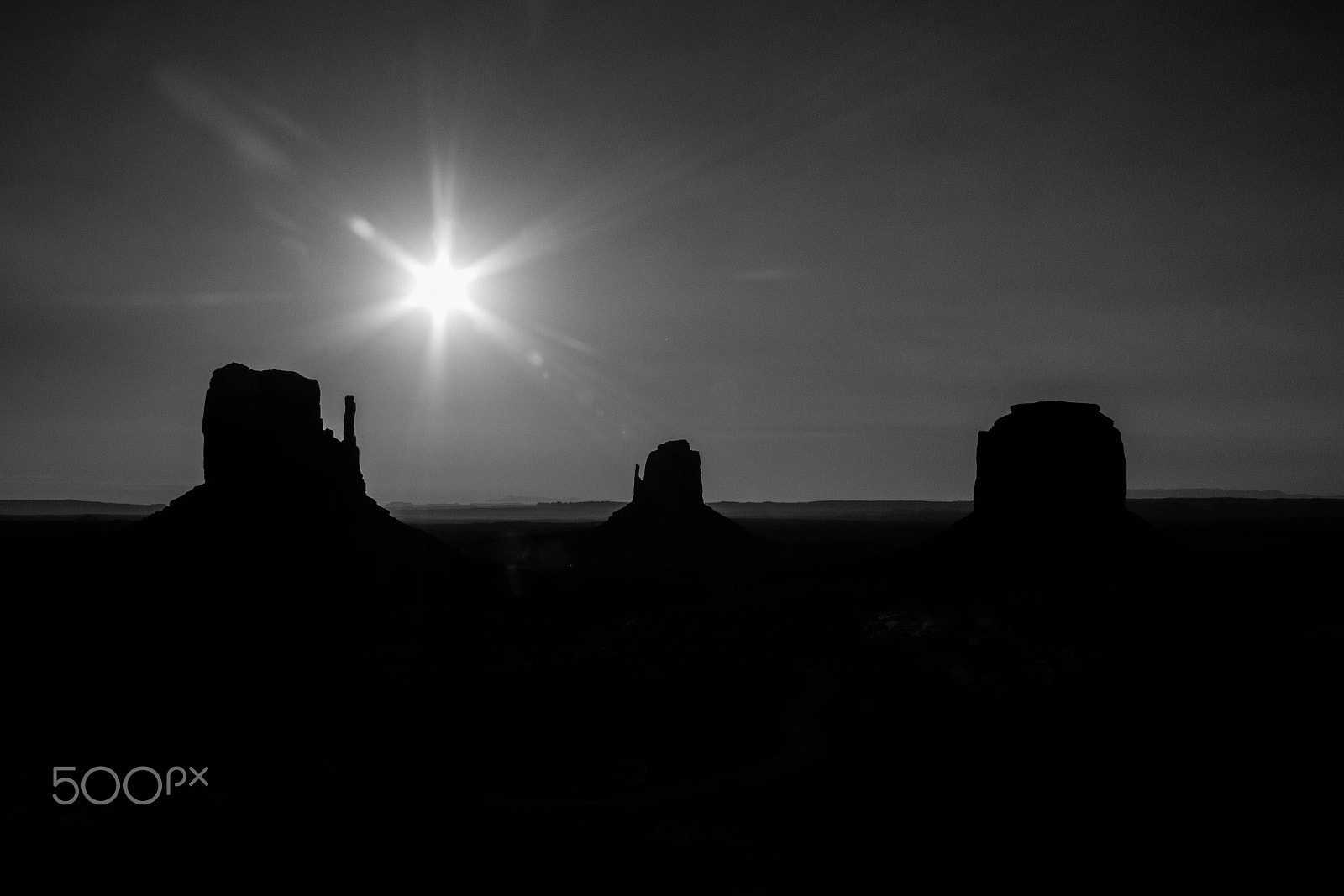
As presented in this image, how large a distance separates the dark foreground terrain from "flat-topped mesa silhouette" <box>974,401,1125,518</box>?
285 inches

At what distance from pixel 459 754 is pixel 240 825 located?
25.1ft

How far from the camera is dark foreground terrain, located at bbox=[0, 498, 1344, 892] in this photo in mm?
17562

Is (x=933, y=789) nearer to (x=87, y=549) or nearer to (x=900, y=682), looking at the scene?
(x=900, y=682)

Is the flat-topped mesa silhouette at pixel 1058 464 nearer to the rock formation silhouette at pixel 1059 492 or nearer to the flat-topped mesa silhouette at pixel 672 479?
the rock formation silhouette at pixel 1059 492

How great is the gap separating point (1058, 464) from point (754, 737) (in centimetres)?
4003

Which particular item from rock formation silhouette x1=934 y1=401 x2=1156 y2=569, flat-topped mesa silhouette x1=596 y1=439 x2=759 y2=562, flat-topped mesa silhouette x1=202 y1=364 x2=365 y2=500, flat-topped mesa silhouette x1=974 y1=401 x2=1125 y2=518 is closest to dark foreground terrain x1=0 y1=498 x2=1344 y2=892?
flat-topped mesa silhouette x1=202 y1=364 x2=365 y2=500

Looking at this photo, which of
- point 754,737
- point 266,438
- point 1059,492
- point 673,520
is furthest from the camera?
point 673,520

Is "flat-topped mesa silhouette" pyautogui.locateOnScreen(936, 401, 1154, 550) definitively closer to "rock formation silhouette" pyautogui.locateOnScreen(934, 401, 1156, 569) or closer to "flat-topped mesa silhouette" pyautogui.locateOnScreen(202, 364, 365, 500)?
"rock formation silhouette" pyautogui.locateOnScreen(934, 401, 1156, 569)

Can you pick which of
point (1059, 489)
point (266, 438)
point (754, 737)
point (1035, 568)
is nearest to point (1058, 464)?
point (1059, 489)

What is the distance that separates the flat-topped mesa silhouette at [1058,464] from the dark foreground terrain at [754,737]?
724 centimetres

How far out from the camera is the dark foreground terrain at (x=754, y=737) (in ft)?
57.6

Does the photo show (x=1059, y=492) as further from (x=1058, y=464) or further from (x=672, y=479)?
(x=672, y=479)

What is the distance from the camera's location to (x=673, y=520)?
99.3 metres

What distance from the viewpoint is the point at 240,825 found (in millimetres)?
18625
